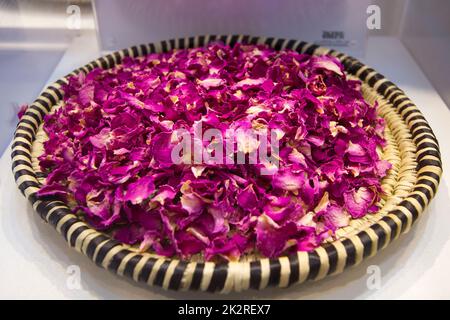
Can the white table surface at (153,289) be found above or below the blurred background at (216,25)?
below

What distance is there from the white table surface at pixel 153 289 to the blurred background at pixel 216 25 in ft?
1.25

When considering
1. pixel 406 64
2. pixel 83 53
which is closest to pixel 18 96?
pixel 83 53

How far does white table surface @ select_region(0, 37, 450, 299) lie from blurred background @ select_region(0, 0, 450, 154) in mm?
381

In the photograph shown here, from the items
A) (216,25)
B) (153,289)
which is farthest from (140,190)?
(216,25)

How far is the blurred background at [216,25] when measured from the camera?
1.06 m

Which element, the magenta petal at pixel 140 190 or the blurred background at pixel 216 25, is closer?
the magenta petal at pixel 140 190

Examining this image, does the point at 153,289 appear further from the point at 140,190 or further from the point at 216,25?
the point at 216,25

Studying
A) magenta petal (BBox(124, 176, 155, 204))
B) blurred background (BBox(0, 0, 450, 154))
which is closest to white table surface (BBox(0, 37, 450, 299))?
magenta petal (BBox(124, 176, 155, 204))

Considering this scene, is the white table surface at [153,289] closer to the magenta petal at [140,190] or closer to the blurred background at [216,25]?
the magenta petal at [140,190]

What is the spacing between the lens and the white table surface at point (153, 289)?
24.2 inches

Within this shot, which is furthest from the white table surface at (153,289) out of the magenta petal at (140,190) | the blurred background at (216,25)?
the blurred background at (216,25)

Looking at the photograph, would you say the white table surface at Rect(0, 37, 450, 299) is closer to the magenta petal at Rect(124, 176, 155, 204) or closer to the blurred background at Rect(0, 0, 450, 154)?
the magenta petal at Rect(124, 176, 155, 204)

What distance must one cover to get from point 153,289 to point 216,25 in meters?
0.73
